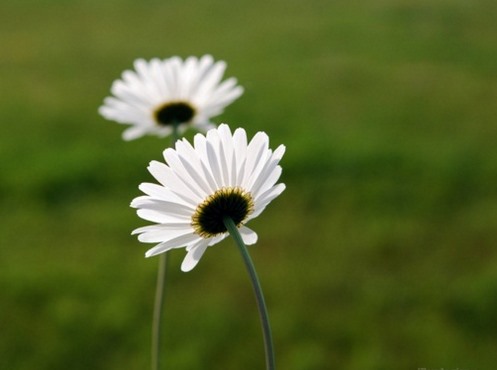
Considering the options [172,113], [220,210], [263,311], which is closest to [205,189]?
[220,210]

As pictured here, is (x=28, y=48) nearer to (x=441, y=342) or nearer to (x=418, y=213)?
(x=418, y=213)

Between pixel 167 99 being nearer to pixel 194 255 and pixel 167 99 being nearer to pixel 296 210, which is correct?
pixel 194 255

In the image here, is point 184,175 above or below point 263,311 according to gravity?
above

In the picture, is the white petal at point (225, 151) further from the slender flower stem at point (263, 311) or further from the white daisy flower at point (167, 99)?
the white daisy flower at point (167, 99)

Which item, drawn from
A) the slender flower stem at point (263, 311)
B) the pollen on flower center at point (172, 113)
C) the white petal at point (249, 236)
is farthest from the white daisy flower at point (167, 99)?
the slender flower stem at point (263, 311)

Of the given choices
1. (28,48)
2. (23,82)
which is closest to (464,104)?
(23,82)

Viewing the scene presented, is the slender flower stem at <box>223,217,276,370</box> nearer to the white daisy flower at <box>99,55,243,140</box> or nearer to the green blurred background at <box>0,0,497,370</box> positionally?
the white daisy flower at <box>99,55,243,140</box>

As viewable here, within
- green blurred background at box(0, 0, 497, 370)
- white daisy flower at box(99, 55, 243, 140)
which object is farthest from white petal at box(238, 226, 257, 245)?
green blurred background at box(0, 0, 497, 370)
